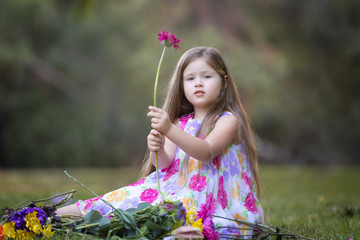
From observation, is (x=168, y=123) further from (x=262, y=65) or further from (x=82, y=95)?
(x=82, y=95)

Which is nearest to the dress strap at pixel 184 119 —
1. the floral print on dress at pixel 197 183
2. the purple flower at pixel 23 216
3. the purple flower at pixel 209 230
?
the floral print on dress at pixel 197 183

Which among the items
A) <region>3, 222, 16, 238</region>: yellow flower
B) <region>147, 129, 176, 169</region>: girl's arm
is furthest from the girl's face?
<region>3, 222, 16, 238</region>: yellow flower

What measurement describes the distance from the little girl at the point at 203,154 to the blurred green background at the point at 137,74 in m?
5.74

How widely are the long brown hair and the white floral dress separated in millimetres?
54

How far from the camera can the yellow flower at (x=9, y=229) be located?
176cm

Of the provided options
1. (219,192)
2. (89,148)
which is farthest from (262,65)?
(219,192)

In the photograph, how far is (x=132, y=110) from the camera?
10695mm

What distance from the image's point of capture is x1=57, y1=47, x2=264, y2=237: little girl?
1.97 metres

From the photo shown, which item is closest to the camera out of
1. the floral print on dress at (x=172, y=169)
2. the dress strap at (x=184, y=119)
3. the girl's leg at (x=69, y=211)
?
the girl's leg at (x=69, y=211)

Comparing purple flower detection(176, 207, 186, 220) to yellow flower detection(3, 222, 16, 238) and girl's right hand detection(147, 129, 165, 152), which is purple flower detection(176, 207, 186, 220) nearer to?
girl's right hand detection(147, 129, 165, 152)

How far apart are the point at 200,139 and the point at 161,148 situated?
0.23m

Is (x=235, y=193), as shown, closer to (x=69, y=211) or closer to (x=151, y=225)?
(x=151, y=225)

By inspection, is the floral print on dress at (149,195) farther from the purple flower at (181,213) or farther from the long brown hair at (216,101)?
the purple flower at (181,213)

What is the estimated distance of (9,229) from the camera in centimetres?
177
